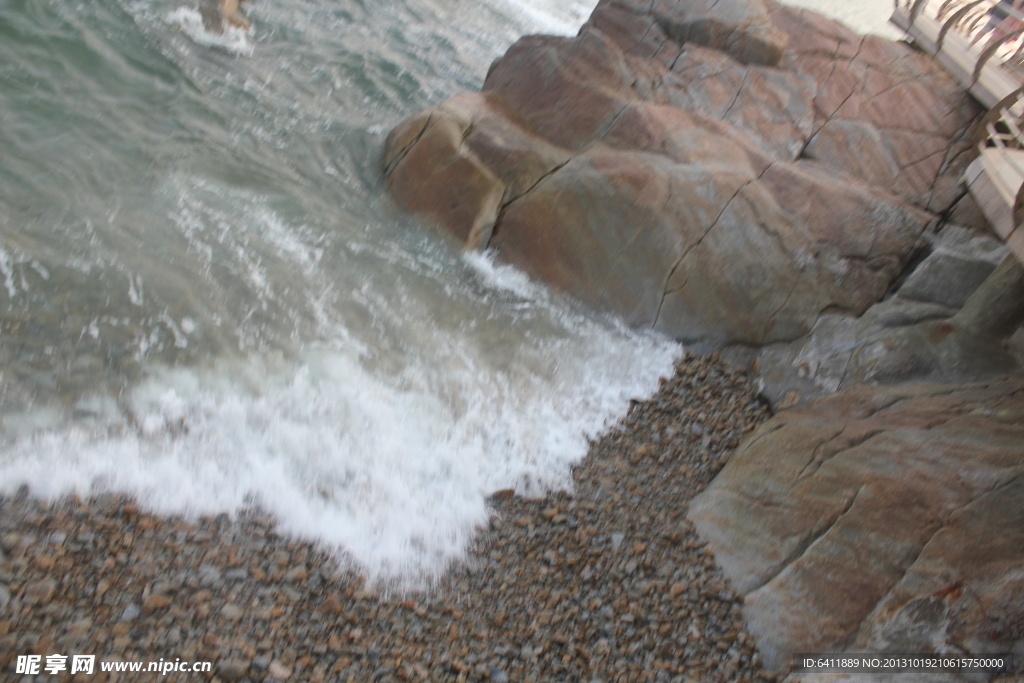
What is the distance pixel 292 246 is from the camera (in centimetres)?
798

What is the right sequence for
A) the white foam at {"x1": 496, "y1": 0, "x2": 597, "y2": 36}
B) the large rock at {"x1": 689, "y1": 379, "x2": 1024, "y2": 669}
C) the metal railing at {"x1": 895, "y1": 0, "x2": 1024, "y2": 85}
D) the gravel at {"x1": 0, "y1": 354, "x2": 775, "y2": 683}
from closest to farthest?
the gravel at {"x1": 0, "y1": 354, "x2": 775, "y2": 683}, the large rock at {"x1": 689, "y1": 379, "x2": 1024, "y2": 669}, the metal railing at {"x1": 895, "y1": 0, "x2": 1024, "y2": 85}, the white foam at {"x1": 496, "y1": 0, "x2": 597, "y2": 36}

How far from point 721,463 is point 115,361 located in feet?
18.8

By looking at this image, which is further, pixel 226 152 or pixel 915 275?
pixel 226 152

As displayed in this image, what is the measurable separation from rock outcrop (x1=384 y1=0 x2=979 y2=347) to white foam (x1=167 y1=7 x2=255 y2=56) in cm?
402

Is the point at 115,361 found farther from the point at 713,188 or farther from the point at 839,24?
the point at 839,24

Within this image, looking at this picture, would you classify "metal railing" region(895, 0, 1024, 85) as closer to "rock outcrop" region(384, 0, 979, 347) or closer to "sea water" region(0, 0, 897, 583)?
"rock outcrop" region(384, 0, 979, 347)

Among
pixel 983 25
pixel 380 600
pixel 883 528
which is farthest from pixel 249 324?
pixel 983 25

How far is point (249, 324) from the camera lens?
21.8ft

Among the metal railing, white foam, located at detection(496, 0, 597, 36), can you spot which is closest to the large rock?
the metal railing

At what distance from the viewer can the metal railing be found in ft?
30.3

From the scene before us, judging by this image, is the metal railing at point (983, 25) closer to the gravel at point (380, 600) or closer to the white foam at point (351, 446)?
the white foam at point (351, 446)

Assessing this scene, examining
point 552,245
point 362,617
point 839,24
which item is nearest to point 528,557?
point 362,617

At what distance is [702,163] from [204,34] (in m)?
9.12

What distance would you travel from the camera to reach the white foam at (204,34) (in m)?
11.5
